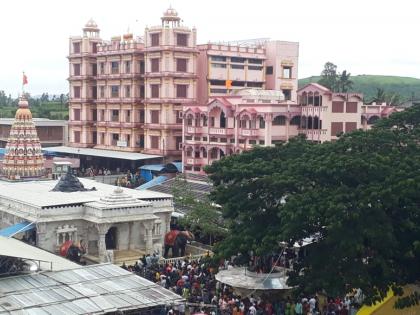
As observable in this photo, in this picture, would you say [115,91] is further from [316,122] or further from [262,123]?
[316,122]

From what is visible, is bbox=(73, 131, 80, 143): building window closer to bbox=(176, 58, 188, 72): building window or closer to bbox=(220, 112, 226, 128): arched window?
bbox=(176, 58, 188, 72): building window

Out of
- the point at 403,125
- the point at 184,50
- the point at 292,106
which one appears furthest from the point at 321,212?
the point at 184,50

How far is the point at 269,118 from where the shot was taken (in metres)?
43.8

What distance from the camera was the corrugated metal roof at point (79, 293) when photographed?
18.2m

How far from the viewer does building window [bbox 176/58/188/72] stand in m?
53.0

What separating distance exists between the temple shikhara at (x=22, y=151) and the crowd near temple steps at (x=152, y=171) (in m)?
0.07

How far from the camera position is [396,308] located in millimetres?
19953

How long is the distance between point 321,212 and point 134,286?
6.07 meters

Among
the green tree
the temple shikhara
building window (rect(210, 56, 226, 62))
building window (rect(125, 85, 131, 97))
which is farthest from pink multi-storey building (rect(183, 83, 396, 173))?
the green tree

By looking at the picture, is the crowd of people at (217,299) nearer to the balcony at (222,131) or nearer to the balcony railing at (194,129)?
the balcony at (222,131)

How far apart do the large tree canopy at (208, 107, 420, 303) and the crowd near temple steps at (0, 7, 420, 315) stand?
1001 millimetres

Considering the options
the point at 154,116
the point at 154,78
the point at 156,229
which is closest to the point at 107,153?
the point at 154,116

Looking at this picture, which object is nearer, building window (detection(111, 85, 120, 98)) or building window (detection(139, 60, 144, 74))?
building window (detection(139, 60, 144, 74))

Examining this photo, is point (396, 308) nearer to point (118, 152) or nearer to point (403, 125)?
point (403, 125)
